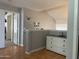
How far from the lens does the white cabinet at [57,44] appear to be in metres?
3.51

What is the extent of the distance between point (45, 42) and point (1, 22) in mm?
2544

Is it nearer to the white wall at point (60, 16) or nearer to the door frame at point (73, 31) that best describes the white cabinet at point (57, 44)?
the white wall at point (60, 16)

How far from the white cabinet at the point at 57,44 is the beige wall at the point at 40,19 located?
2013 millimetres

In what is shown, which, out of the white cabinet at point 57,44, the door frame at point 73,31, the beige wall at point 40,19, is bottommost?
the white cabinet at point 57,44

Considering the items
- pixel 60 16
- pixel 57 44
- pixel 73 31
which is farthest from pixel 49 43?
pixel 73 31

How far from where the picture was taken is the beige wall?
568 centimetres

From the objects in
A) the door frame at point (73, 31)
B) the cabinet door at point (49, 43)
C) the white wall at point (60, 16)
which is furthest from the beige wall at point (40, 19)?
the door frame at point (73, 31)

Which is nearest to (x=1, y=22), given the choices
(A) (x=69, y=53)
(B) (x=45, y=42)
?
(B) (x=45, y=42)

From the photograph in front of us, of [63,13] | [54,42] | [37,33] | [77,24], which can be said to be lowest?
[54,42]

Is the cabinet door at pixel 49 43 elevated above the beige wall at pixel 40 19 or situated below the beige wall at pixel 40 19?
below

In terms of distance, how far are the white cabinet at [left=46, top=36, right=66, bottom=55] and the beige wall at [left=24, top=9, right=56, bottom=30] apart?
2.01 metres

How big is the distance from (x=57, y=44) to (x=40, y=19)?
304 cm

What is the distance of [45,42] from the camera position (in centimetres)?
469

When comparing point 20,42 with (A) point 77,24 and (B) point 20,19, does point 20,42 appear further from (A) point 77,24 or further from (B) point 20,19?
(A) point 77,24
